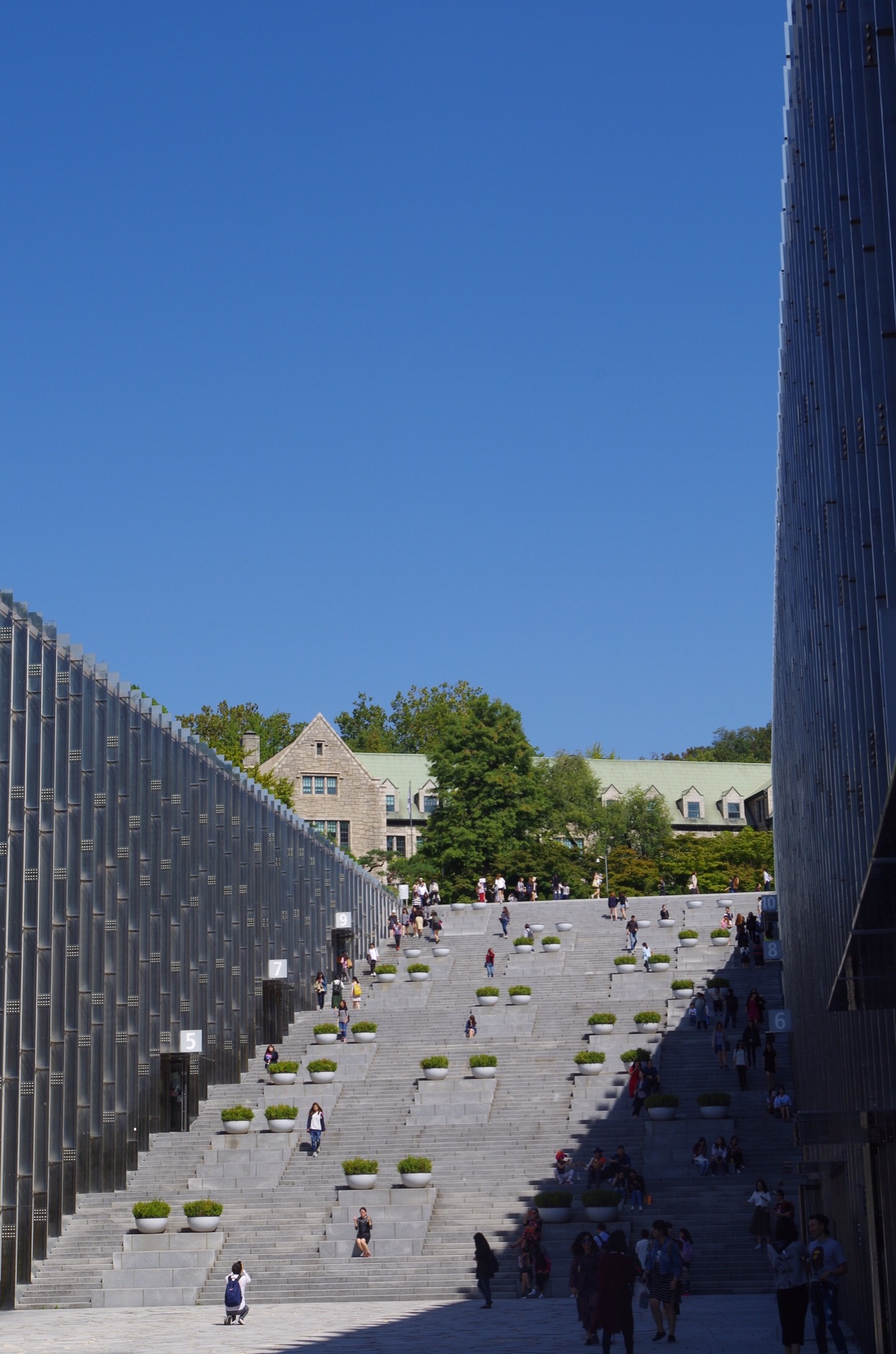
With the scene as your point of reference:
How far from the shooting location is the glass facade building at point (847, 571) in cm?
1394

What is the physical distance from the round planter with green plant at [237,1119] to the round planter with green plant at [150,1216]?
23.0 ft

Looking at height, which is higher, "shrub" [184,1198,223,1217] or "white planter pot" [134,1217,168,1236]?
"shrub" [184,1198,223,1217]

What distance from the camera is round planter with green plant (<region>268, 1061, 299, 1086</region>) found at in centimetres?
4941

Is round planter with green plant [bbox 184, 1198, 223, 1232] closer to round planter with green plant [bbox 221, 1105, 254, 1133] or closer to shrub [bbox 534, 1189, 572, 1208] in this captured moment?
round planter with green plant [bbox 221, 1105, 254, 1133]

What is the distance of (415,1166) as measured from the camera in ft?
131

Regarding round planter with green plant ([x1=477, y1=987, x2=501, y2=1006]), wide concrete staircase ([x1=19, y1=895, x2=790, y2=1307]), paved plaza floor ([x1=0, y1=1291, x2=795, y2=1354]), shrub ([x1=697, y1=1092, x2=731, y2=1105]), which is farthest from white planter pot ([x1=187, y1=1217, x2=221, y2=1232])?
round planter with green plant ([x1=477, y1=987, x2=501, y2=1006])

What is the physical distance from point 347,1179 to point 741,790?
107m

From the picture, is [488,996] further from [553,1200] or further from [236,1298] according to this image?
[236,1298]

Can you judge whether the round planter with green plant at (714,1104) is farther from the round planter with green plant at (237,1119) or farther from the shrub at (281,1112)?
the round planter with green plant at (237,1119)

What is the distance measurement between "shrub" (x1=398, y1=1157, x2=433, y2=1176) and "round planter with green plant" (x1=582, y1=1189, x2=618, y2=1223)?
453 centimetres

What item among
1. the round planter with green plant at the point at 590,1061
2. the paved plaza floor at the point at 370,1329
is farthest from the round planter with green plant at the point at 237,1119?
the paved plaza floor at the point at 370,1329

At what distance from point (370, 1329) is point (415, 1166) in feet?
33.9

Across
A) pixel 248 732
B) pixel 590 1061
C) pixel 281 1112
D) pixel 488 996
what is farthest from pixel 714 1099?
pixel 248 732

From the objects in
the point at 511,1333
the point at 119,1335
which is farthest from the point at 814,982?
the point at 119,1335
